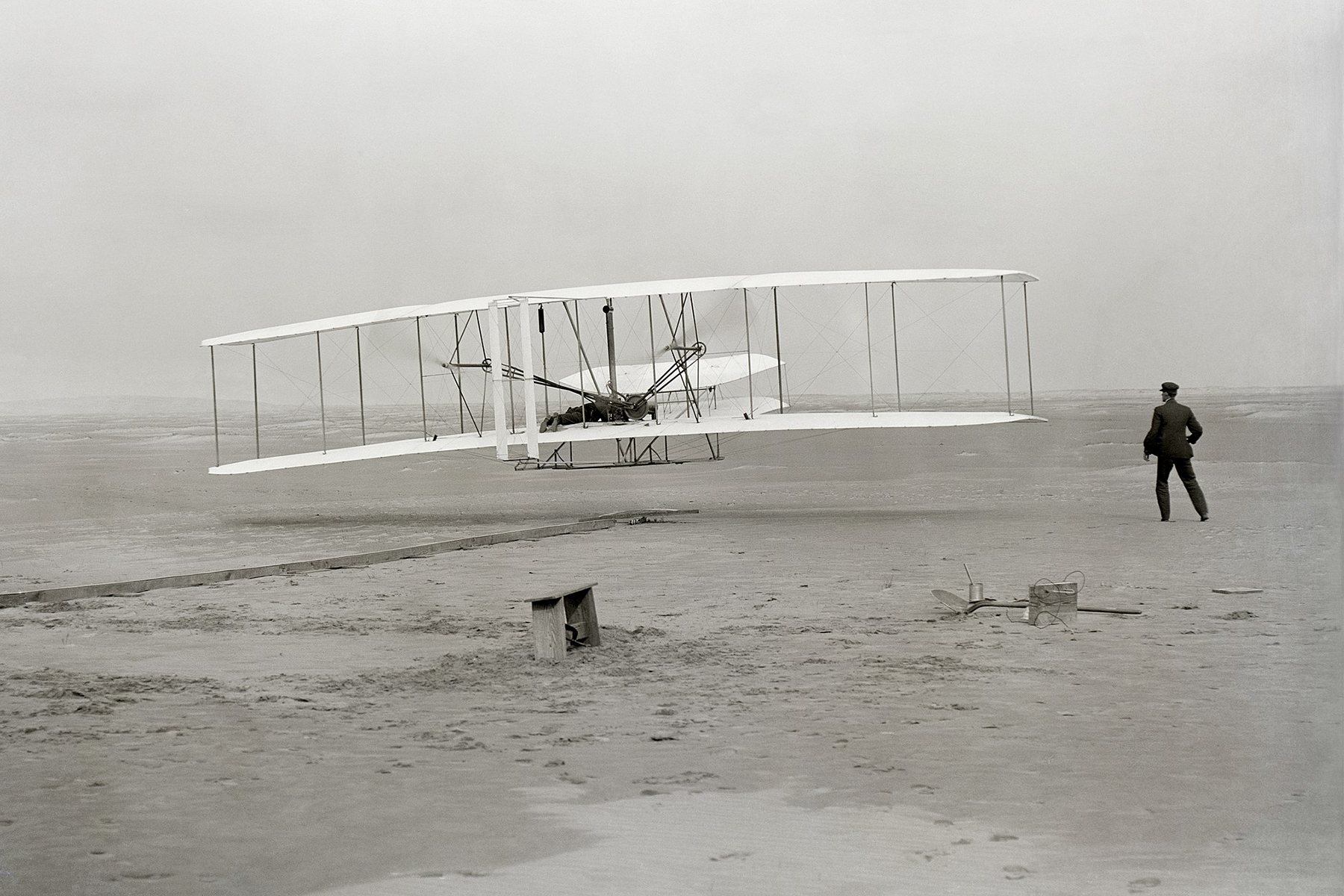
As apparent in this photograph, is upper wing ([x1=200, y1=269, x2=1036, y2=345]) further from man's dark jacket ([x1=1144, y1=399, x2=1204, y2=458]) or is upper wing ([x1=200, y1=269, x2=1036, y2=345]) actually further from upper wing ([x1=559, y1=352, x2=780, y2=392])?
man's dark jacket ([x1=1144, y1=399, x2=1204, y2=458])

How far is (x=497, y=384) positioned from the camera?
604 inches

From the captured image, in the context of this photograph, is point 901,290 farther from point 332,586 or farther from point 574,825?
point 574,825

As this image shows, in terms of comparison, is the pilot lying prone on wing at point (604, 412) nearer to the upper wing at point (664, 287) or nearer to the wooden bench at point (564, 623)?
the upper wing at point (664, 287)

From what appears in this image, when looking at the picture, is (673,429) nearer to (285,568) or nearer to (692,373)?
(692,373)

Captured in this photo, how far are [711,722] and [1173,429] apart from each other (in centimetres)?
872

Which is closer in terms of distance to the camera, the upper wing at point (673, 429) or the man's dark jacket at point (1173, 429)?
the man's dark jacket at point (1173, 429)

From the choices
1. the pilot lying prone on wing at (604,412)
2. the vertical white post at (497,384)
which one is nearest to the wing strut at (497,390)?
the vertical white post at (497,384)

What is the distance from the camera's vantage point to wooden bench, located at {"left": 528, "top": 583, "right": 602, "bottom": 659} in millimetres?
7398

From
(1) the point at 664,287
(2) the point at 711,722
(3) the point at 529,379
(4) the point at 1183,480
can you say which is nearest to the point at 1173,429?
(4) the point at 1183,480

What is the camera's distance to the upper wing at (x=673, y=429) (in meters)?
14.5

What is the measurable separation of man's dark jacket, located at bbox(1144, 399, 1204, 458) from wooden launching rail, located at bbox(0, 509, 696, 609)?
7.17 meters

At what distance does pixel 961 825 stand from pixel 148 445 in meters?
37.0

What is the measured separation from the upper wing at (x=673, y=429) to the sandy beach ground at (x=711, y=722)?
1679mm

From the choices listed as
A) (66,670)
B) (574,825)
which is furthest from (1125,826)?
(66,670)
